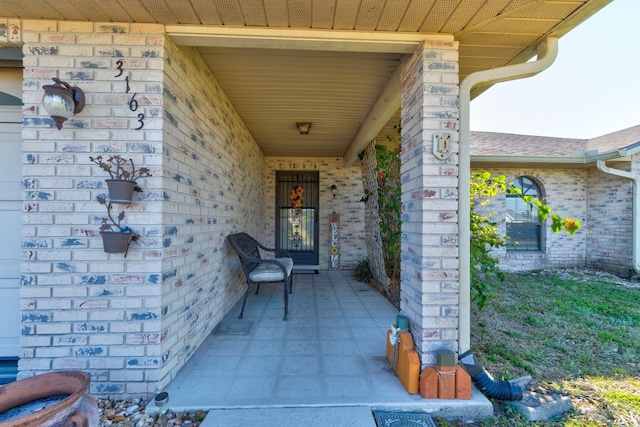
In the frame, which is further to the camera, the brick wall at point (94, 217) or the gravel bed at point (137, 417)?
the brick wall at point (94, 217)

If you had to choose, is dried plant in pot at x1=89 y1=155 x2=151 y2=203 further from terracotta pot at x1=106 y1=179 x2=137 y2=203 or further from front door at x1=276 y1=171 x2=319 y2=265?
front door at x1=276 y1=171 x2=319 y2=265

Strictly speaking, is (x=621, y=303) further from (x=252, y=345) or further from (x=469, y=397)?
(x=252, y=345)

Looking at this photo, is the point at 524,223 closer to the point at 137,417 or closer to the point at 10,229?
the point at 137,417

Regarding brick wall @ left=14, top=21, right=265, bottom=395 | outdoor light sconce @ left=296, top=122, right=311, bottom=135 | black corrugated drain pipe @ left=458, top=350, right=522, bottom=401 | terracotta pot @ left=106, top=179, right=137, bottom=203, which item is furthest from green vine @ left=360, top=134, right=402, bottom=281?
terracotta pot @ left=106, top=179, right=137, bottom=203

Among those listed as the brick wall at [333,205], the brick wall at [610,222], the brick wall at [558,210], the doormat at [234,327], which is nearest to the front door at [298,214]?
the brick wall at [333,205]

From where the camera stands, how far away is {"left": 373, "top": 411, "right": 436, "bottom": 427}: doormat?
1554 millimetres

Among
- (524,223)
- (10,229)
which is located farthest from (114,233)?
(524,223)

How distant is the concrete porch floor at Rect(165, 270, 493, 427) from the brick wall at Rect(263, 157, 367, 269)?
287 cm

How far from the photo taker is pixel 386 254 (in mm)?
4207

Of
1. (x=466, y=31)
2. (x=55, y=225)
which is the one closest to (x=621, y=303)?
(x=466, y=31)

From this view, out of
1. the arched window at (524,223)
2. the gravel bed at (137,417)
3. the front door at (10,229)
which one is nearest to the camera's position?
the gravel bed at (137,417)

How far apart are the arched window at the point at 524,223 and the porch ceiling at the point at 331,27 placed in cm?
505

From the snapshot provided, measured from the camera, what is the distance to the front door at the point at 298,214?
6.20m

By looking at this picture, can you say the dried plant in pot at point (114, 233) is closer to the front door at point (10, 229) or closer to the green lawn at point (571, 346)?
the front door at point (10, 229)
